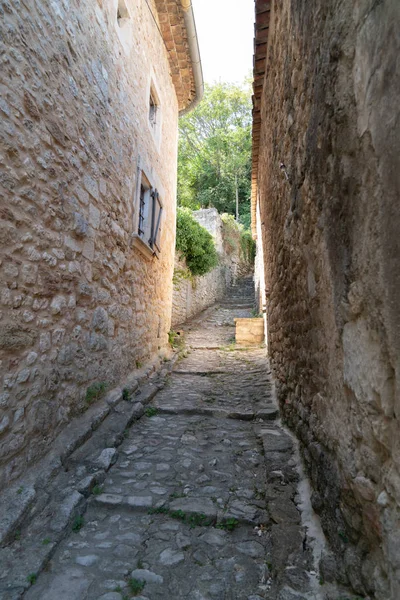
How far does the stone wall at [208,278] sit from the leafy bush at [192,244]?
1.17ft

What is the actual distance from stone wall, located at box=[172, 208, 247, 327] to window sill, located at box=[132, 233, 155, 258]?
432 centimetres

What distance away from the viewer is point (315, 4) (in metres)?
1.82

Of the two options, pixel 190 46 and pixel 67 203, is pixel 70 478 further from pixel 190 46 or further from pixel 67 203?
pixel 190 46

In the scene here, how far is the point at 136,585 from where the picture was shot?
1674 millimetres

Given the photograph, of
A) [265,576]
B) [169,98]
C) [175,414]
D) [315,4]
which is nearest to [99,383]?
[175,414]

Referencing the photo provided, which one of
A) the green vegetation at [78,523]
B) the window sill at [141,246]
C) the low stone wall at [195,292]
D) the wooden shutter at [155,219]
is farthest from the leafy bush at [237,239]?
the green vegetation at [78,523]

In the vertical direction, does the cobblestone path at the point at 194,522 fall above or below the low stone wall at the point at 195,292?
below

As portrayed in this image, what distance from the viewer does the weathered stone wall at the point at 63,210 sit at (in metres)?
2.12

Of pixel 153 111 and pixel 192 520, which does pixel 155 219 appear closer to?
pixel 153 111

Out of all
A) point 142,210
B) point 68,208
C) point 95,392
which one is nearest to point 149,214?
point 142,210

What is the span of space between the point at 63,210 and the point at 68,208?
93 mm

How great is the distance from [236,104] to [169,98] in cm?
1821

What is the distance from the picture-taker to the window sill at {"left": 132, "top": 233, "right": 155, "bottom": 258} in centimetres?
454

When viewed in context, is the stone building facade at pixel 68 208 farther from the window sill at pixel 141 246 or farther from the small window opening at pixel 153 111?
the small window opening at pixel 153 111
